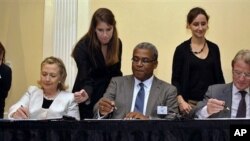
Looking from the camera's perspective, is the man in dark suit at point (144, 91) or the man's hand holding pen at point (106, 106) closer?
the man's hand holding pen at point (106, 106)

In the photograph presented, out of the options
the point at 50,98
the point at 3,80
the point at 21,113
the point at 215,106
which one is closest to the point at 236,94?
the point at 215,106

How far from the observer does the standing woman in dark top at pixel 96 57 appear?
3717 millimetres

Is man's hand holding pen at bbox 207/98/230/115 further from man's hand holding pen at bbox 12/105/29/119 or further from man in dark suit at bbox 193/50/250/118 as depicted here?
man's hand holding pen at bbox 12/105/29/119

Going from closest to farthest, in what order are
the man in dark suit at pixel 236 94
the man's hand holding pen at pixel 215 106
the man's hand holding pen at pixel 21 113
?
the man's hand holding pen at pixel 215 106, the man's hand holding pen at pixel 21 113, the man in dark suit at pixel 236 94

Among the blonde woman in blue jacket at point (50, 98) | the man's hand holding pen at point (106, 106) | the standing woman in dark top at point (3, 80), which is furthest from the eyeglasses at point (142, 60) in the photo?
the standing woman in dark top at point (3, 80)

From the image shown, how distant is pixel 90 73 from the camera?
3.76 metres

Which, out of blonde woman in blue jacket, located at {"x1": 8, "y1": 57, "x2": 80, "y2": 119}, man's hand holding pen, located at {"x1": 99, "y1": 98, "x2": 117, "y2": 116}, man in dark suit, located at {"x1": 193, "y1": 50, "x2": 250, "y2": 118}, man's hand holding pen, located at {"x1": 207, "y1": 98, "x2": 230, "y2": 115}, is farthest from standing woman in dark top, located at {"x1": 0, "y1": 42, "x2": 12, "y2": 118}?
man's hand holding pen, located at {"x1": 207, "y1": 98, "x2": 230, "y2": 115}

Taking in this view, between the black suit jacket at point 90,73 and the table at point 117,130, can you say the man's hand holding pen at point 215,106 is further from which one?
the black suit jacket at point 90,73

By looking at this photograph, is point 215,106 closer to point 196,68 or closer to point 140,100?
point 140,100

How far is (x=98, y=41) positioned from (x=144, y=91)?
584mm

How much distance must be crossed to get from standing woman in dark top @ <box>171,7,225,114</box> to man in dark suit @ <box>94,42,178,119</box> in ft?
1.43

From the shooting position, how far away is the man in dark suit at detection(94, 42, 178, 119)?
11.0ft

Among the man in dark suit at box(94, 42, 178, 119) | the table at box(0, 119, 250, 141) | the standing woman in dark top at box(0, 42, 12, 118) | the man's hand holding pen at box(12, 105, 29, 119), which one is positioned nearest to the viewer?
the table at box(0, 119, 250, 141)

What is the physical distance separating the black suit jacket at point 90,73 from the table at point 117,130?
3.40 feet
